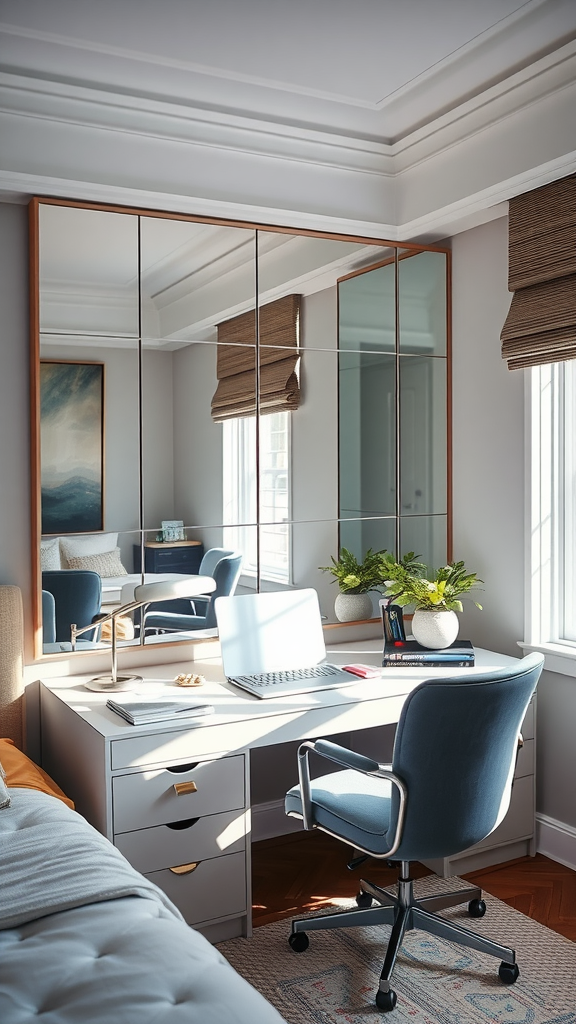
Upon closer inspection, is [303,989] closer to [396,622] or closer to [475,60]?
[396,622]

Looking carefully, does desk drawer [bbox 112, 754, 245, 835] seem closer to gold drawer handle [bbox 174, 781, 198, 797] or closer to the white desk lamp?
gold drawer handle [bbox 174, 781, 198, 797]

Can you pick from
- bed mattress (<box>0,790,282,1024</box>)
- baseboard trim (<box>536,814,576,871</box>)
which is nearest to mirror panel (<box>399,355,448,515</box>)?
baseboard trim (<box>536,814,576,871</box>)

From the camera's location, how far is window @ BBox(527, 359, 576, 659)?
301 centimetres

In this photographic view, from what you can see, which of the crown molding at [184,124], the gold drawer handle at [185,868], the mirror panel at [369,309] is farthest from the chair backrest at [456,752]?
the crown molding at [184,124]

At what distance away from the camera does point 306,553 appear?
3.24m

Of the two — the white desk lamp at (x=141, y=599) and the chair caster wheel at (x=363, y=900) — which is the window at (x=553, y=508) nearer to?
the chair caster wheel at (x=363, y=900)

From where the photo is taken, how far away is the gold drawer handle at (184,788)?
7.64ft

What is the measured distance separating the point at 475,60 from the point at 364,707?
6.79 ft

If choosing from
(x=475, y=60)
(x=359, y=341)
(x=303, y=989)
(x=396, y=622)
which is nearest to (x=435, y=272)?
(x=359, y=341)

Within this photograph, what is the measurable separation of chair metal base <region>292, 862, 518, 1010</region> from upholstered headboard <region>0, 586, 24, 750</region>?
1.07 m

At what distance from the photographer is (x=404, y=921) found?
2334 mm

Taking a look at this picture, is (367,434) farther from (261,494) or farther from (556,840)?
(556,840)

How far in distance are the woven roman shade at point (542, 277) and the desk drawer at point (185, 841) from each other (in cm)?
184

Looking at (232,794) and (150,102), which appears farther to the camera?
(150,102)
